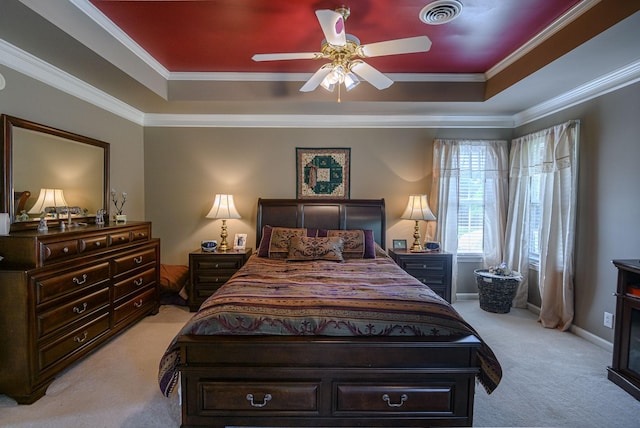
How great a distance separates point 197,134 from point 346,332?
12.0 ft

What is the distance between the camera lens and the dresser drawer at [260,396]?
1.75m

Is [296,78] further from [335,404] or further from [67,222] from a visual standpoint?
[335,404]

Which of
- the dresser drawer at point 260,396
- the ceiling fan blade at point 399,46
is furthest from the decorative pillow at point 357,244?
the ceiling fan blade at point 399,46

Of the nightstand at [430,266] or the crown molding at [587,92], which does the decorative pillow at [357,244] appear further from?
the crown molding at [587,92]

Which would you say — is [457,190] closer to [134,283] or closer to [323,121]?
[323,121]

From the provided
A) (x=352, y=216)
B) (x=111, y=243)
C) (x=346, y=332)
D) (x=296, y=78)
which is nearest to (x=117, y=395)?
(x=111, y=243)

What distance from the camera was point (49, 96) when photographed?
2.80 meters

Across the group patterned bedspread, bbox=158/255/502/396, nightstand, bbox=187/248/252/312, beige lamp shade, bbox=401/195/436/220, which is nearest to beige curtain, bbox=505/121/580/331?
beige lamp shade, bbox=401/195/436/220

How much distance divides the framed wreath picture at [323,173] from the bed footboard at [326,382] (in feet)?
9.16

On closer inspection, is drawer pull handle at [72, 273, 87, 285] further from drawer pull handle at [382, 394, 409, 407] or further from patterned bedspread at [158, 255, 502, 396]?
drawer pull handle at [382, 394, 409, 407]

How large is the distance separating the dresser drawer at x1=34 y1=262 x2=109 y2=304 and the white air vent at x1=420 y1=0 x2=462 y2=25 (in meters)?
3.45

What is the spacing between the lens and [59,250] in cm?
234

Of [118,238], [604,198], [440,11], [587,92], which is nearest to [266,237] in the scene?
[118,238]

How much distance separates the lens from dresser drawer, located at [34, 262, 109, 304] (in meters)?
2.16
